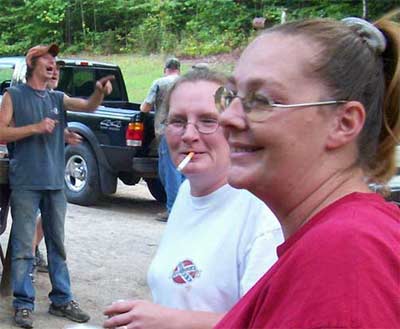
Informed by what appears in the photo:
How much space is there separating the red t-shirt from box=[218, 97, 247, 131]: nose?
0.28 meters

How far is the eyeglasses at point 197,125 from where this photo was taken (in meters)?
2.59

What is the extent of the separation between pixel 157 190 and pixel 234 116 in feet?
31.2

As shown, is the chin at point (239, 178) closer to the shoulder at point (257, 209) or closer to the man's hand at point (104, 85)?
the shoulder at point (257, 209)

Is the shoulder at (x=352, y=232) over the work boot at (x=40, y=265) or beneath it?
over

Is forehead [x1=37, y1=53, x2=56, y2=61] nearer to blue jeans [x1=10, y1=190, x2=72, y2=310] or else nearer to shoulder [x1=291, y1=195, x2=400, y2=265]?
blue jeans [x1=10, y1=190, x2=72, y2=310]

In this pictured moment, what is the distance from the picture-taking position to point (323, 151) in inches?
57.8

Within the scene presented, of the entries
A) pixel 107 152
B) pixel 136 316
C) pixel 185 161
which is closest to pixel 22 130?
pixel 185 161

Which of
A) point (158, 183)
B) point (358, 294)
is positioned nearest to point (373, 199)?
point (358, 294)

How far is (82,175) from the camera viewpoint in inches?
408

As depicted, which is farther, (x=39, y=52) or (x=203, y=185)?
→ (x=39, y=52)

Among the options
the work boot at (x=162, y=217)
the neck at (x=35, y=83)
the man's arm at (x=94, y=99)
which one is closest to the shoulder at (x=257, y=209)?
the neck at (x=35, y=83)

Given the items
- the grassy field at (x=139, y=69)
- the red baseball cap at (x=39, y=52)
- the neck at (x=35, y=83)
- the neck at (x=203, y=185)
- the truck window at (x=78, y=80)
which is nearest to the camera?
the neck at (x=203, y=185)

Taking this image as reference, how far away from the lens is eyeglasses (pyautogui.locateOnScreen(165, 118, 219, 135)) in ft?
8.51

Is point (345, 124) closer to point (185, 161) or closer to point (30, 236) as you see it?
point (185, 161)
